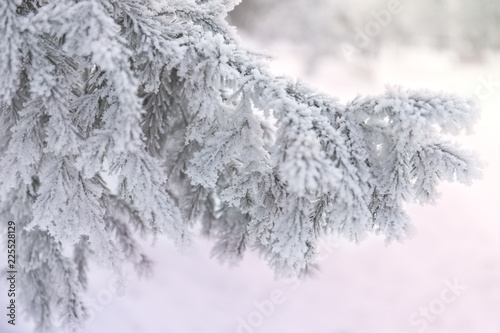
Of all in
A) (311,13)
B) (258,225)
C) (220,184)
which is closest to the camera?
(258,225)

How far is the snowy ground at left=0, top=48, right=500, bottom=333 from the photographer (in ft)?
17.0

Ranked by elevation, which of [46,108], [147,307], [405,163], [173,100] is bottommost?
[147,307]

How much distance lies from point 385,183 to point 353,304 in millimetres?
3601

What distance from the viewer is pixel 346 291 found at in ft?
18.8

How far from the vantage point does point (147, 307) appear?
17.6 feet

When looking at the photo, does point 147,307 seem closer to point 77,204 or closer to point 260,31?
point 77,204

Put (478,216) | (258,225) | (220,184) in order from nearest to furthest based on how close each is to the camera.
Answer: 1. (258,225)
2. (220,184)
3. (478,216)

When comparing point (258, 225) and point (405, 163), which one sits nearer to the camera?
point (405, 163)

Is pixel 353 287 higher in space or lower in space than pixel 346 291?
higher

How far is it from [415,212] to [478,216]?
3.60ft

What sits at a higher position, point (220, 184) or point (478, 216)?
point (478, 216)

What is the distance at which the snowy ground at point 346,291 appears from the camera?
5184 mm

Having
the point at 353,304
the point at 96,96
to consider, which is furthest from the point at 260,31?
the point at 96,96

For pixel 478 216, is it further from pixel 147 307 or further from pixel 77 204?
pixel 77 204
